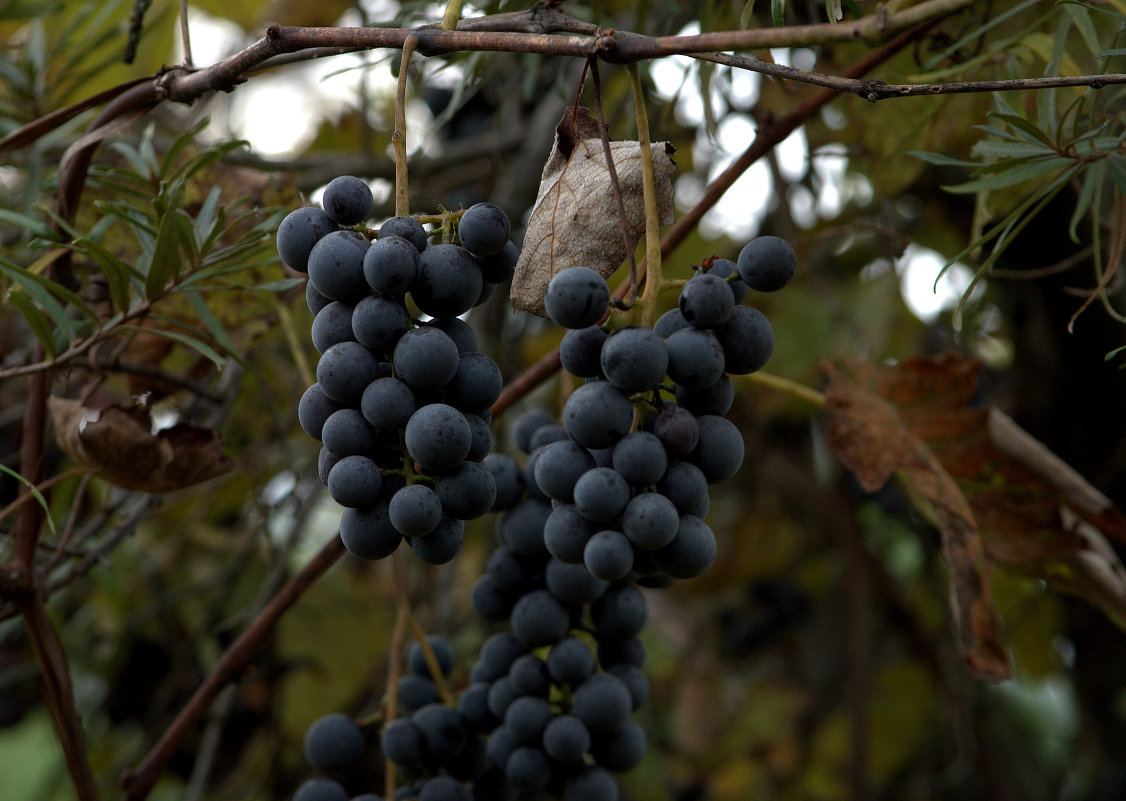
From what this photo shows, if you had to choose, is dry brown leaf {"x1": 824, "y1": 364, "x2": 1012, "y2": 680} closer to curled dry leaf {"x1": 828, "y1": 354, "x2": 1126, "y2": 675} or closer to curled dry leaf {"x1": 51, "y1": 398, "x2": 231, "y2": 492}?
curled dry leaf {"x1": 828, "y1": 354, "x2": 1126, "y2": 675}

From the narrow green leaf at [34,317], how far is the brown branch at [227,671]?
31 centimetres

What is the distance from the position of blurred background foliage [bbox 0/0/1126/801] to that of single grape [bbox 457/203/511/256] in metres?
0.29

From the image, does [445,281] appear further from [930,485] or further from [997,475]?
[997,475]

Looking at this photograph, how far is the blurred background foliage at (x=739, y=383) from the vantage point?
0.96m

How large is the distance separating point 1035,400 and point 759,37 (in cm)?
146

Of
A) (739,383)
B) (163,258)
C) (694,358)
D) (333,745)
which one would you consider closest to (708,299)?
(694,358)

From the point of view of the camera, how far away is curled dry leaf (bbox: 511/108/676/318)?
657 millimetres

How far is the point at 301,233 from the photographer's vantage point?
62cm

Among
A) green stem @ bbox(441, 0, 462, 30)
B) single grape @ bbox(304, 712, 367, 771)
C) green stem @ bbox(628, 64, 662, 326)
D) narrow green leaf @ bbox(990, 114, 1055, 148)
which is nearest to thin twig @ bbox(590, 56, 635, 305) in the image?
green stem @ bbox(628, 64, 662, 326)

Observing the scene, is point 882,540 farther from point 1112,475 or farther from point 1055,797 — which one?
point 1112,475

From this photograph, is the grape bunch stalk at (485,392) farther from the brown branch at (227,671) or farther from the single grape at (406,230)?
the brown branch at (227,671)

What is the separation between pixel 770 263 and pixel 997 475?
65cm

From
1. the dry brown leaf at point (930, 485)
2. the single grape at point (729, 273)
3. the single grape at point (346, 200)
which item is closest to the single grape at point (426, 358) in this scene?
the single grape at point (346, 200)

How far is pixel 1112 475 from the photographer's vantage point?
1.58 meters
